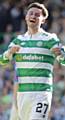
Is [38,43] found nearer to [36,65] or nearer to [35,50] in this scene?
[35,50]

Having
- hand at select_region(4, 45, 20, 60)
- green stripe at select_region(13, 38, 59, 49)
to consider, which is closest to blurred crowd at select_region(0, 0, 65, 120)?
hand at select_region(4, 45, 20, 60)

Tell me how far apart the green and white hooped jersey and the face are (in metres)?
0.11

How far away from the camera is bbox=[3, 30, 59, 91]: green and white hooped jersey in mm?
5109

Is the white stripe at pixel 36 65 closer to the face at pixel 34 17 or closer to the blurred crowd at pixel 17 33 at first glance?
the face at pixel 34 17

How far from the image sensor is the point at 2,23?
11102mm

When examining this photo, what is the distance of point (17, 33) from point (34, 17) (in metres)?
5.33

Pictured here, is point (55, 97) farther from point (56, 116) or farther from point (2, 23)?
point (2, 23)

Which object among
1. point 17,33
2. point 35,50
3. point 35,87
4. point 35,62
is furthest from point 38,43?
point 17,33

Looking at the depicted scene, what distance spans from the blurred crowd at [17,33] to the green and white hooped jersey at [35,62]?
3658 mm

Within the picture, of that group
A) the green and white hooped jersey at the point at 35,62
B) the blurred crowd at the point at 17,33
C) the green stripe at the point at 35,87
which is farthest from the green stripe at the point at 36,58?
the blurred crowd at the point at 17,33

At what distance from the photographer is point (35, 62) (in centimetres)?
514

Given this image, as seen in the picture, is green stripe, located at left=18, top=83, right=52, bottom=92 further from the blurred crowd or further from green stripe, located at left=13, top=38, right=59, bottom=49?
the blurred crowd

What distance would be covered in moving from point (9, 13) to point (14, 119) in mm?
6414

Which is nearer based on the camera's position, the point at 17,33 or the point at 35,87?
the point at 35,87
